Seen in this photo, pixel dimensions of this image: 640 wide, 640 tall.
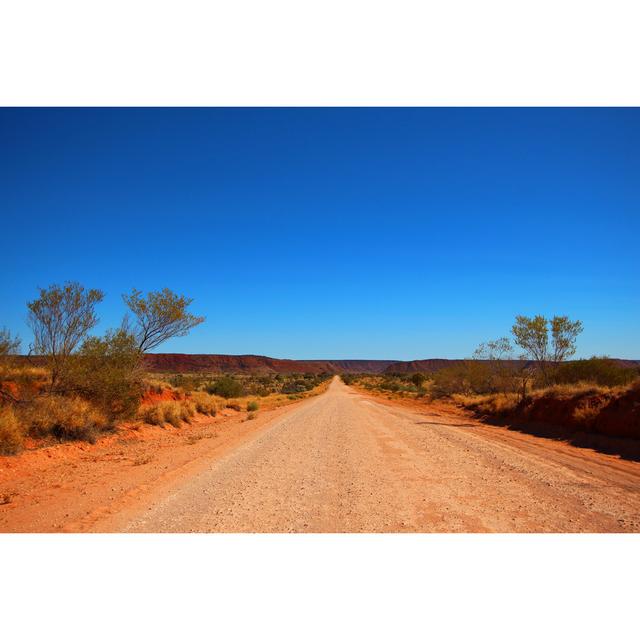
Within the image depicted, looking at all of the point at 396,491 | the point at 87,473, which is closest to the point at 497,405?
the point at 396,491

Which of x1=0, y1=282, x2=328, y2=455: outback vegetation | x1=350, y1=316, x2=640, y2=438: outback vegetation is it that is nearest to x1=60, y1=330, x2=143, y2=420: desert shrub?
x1=0, y1=282, x2=328, y2=455: outback vegetation

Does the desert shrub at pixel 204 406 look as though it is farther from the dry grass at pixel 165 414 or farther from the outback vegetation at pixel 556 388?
the outback vegetation at pixel 556 388

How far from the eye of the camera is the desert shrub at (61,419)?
1044 cm

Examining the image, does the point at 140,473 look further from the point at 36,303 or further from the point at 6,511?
the point at 36,303

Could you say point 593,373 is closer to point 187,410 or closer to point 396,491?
point 396,491

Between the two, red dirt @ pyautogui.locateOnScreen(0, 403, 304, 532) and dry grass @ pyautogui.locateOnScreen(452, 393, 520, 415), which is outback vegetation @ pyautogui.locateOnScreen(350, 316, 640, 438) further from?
red dirt @ pyautogui.locateOnScreen(0, 403, 304, 532)

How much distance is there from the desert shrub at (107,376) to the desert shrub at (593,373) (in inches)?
768

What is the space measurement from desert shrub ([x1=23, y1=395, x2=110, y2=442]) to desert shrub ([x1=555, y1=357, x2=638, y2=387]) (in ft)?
66.8

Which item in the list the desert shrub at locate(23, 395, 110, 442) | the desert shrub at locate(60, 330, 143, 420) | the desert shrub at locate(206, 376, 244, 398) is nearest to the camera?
the desert shrub at locate(23, 395, 110, 442)

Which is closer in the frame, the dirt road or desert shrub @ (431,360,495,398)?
the dirt road

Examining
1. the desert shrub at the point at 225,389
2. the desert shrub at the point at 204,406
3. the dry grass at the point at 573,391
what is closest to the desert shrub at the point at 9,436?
the desert shrub at the point at 204,406

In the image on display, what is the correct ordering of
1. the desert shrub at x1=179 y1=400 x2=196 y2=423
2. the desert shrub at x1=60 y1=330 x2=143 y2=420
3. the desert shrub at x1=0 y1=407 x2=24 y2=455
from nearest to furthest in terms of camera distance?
the desert shrub at x1=0 y1=407 x2=24 y2=455, the desert shrub at x1=60 y1=330 x2=143 y2=420, the desert shrub at x1=179 y1=400 x2=196 y2=423

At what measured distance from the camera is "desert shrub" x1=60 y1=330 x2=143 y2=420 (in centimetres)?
1276

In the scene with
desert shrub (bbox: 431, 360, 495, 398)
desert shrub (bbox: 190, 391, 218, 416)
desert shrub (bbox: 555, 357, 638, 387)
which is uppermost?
desert shrub (bbox: 555, 357, 638, 387)
